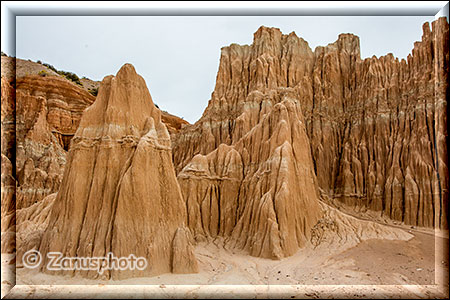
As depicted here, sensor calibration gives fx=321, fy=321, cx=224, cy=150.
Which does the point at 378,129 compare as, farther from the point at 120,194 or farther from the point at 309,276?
the point at 120,194

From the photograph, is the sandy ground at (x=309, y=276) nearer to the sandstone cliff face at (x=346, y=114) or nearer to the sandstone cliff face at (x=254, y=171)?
the sandstone cliff face at (x=254, y=171)

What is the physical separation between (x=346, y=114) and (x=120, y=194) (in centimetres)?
3059

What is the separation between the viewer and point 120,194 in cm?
1446

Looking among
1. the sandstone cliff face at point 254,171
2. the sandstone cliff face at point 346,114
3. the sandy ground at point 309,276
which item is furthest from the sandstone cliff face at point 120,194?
the sandstone cliff face at point 346,114

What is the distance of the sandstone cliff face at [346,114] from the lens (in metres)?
29.6

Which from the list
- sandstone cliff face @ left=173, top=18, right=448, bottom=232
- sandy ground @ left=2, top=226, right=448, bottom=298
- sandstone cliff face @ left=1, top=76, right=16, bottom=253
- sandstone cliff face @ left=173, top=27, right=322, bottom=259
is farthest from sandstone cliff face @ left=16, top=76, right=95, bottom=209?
sandstone cliff face @ left=1, top=76, right=16, bottom=253

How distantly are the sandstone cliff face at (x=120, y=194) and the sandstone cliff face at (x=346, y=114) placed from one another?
10190mm

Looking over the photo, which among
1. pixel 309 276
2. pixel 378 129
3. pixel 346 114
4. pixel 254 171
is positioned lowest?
pixel 309 276

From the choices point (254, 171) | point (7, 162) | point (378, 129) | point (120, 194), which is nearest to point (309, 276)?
point (120, 194)

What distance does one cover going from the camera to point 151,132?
648 inches

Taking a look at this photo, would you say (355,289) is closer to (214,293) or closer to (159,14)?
(214,293)

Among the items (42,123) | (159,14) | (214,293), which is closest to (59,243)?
(214,293)

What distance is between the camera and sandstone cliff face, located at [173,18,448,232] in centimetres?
2962

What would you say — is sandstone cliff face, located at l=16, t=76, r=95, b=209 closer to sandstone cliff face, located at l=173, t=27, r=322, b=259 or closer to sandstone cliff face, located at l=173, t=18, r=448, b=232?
sandstone cliff face, located at l=173, t=18, r=448, b=232
